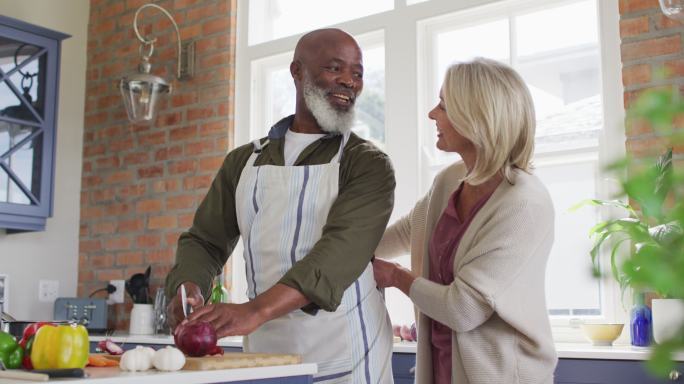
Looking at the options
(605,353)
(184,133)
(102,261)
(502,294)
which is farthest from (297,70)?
(102,261)

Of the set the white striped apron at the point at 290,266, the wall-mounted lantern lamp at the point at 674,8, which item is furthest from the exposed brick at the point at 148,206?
the wall-mounted lantern lamp at the point at 674,8

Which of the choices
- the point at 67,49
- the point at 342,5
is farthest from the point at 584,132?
the point at 67,49

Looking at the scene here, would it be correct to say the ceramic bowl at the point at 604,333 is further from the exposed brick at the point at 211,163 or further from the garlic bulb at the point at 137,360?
the exposed brick at the point at 211,163

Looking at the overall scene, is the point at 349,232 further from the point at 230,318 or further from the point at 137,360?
the point at 137,360

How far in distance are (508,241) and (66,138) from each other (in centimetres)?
344

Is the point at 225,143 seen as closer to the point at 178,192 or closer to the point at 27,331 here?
the point at 178,192

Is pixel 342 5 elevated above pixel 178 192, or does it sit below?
above

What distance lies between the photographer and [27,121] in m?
3.88

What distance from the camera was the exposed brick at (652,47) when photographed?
2.59m

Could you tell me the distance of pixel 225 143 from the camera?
3805 mm

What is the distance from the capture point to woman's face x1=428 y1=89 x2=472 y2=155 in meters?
1.76

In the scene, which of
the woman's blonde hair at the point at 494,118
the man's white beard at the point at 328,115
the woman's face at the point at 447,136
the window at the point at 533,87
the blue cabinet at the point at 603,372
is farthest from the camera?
the window at the point at 533,87

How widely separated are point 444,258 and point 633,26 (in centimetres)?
142

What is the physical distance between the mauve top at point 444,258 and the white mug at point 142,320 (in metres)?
2.29
